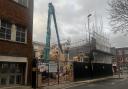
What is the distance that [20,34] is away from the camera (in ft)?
88.5

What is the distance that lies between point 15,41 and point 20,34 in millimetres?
1237

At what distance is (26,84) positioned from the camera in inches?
1060

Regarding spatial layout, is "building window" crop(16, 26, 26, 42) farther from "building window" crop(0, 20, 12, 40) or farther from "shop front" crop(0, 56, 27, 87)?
"shop front" crop(0, 56, 27, 87)

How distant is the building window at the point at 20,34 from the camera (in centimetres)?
2659

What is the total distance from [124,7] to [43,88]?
1158 cm

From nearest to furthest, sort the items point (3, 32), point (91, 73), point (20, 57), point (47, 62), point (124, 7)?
point (124, 7), point (3, 32), point (20, 57), point (47, 62), point (91, 73)

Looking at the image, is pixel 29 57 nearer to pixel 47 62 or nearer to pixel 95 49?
pixel 47 62

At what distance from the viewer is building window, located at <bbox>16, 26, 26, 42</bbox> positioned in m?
26.6

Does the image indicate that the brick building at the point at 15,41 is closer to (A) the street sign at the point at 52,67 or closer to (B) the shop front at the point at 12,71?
(B) the shop front at the point at 12,71

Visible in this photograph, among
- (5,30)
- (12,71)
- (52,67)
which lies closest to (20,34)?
(5,30)

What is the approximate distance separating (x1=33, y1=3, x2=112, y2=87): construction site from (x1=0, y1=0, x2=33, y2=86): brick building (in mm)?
1852

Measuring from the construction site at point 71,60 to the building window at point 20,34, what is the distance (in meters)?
3.37

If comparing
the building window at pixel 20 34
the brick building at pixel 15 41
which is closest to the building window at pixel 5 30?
the brick building at pixel 15 41

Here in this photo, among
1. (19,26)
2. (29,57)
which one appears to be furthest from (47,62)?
(19,26)
